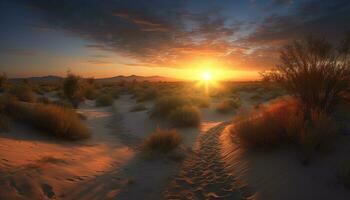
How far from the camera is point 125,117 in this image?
16672mm

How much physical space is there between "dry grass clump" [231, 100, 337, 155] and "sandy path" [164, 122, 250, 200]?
113cm

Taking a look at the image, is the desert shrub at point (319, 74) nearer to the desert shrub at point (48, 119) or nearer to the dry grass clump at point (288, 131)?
the dry grass clump at point (288, 131)

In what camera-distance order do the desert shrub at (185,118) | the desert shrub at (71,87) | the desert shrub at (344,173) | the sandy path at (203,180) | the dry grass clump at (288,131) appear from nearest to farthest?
the desert shrub at (344,173)
the dry grass clump at (288,131)
the sandy path at (203,180)
the desert shrub at (185,118)
the desert shrub at (71,87)

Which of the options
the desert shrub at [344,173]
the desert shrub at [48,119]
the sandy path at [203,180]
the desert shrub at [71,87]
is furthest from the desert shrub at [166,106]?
the desert shrub at [344,173]

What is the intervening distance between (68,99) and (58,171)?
646 inches

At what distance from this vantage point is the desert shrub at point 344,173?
411 cm

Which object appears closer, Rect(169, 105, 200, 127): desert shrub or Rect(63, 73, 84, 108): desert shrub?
Rect(169, 105, 200, 127): desert shrub

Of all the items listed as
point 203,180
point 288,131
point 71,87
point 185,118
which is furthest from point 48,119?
point 71,87

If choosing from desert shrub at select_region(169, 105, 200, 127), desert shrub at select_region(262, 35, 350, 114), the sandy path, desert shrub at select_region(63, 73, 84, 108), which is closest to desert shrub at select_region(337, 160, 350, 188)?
the sandy path

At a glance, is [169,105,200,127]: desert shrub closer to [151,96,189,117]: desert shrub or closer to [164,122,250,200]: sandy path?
[151,96,189,117]: desert shrub

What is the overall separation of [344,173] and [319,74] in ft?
17.9

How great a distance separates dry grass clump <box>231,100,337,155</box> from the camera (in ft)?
17.4

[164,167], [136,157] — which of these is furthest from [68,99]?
[164,167]

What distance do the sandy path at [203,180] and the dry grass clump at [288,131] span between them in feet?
3.71
